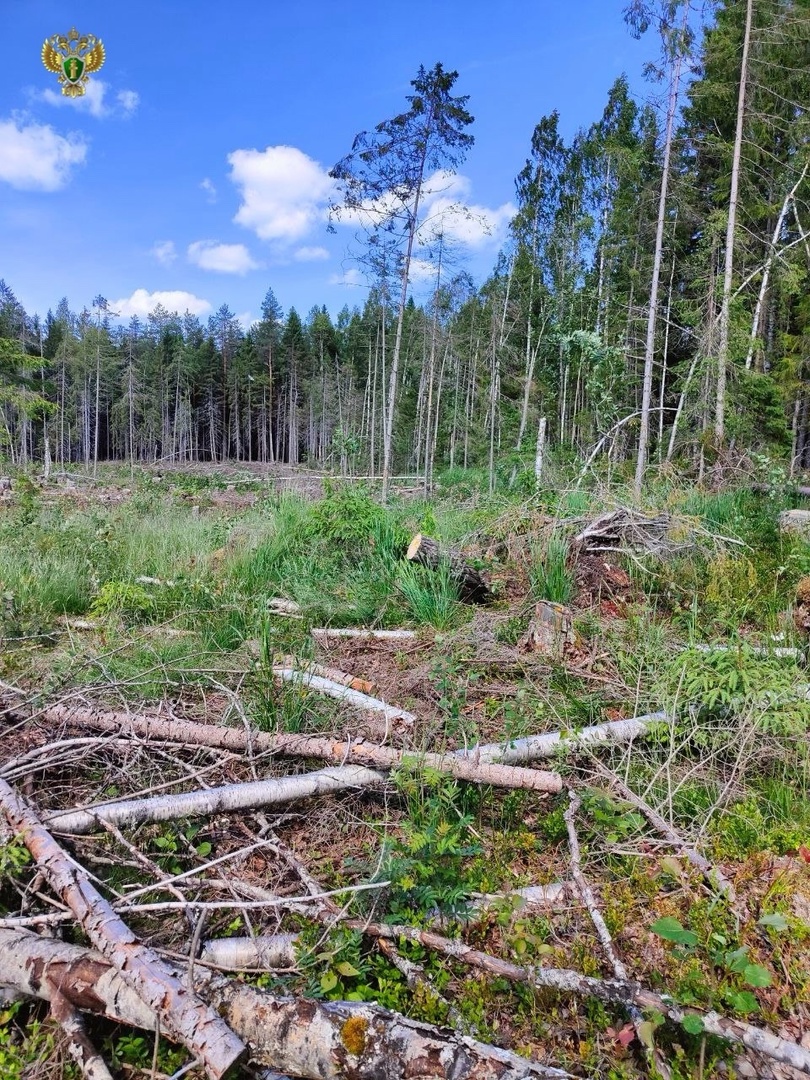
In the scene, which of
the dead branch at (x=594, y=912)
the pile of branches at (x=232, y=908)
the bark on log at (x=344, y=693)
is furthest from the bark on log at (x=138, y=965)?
the bark on log at (x=344, y=693)

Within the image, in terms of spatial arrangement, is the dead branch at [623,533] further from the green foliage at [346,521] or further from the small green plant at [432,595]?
the green foliage at [346,521]

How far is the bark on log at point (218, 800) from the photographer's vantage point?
2102 millimetres

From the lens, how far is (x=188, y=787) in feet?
8.00

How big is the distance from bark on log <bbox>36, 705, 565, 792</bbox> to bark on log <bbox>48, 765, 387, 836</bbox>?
86mm

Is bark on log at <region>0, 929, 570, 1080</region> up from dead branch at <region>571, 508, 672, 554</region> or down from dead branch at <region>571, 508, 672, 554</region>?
down

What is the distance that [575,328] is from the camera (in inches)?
813

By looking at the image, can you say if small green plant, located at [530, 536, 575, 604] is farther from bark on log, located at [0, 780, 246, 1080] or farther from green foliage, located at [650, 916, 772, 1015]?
bark on log, located at [0, 780, 246, 1080]

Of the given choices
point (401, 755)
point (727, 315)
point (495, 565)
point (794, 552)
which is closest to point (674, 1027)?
point (401, 755)

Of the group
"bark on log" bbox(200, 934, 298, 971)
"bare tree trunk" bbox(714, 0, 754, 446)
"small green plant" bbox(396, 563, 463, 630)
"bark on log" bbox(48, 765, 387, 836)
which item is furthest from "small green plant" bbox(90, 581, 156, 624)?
"bare tree trunk" bbox(714, 0, 754, 446)

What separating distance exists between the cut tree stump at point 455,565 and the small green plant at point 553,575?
1.34 ft

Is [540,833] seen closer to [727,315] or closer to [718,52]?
[727,315]

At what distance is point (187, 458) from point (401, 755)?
169 ft

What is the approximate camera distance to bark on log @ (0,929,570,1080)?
4.50 ft

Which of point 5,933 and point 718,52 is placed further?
point 718,52
